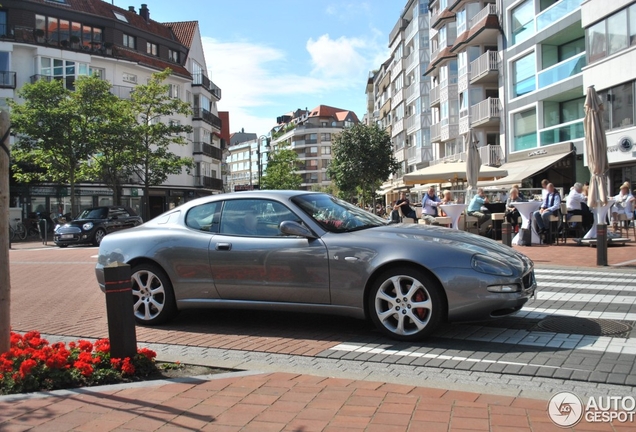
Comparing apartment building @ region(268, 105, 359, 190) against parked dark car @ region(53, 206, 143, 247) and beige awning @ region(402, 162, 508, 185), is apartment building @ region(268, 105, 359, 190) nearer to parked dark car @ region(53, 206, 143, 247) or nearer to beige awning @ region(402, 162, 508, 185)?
parked dark car @ region(53, 206, 143, 247)

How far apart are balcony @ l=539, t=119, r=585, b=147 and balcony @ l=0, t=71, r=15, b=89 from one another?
110ft

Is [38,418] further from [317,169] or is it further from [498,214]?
[317,169]

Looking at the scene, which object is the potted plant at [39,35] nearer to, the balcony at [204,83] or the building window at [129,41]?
the building window at [129,41]

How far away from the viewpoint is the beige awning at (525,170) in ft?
86.0

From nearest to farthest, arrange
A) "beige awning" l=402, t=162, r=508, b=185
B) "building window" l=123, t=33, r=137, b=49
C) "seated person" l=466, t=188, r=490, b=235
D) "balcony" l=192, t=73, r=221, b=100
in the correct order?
"seated person" l=466, t=188, r=490, b=235
"beige awning" l=402, t=162, r=508, b=185
"building window" l=123, t=33, r=137, b=49
"balcony" l=192, t=73, r=221, b=100

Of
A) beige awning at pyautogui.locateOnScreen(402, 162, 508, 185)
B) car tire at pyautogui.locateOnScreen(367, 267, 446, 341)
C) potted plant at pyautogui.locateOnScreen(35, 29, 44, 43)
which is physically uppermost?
potted plant at pyautogui.locateOnScreen(35, 29, 44, 43)

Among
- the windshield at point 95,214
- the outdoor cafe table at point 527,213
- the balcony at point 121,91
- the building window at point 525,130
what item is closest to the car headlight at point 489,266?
the outdoor cafe table at point 527,213

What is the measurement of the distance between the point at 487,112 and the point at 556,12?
8.41 meters

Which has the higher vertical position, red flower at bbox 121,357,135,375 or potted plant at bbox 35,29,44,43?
potted plant at bbox 35,29,44,43

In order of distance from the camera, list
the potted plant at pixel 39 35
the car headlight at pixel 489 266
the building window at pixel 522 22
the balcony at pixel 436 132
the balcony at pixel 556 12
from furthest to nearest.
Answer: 1. the balcony at pixel 436 132
2. the potted plant at pixel 39 35
3. the building window at pixel 522 22
4. the balcony at pixel 556 12
5. the car headlight at pixel 489 266

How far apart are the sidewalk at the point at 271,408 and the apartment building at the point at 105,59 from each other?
39.4m

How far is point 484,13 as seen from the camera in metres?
36.7

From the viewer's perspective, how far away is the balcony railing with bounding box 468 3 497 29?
36031mm

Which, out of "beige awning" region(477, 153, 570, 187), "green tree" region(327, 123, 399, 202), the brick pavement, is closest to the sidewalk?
the brick pavement
